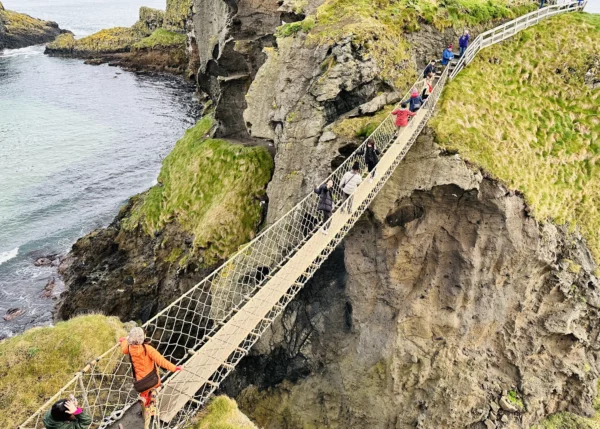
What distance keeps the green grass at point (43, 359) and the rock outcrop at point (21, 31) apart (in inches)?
Answer: 3983

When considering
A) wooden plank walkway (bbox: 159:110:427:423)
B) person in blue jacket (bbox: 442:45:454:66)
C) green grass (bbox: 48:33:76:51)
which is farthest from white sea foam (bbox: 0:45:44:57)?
wooden plank walkway (bbox: 159:110:427:423)

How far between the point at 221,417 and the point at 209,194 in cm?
1474

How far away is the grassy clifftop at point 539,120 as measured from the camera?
14.4 meters

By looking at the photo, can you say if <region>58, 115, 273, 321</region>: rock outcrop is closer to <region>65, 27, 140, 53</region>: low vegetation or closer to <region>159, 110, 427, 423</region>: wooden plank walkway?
<region>159, 110, 427, 423</region>: wooden plank walkway

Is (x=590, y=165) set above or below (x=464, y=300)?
above

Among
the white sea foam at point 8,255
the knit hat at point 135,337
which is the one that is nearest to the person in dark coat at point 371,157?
the knit hat at point 135,337

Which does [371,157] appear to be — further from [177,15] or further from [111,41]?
[111,41]

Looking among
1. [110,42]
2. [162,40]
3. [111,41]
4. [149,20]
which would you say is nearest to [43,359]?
[162,40]

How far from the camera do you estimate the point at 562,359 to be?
51.9 feet

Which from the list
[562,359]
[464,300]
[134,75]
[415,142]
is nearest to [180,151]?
[415,142]

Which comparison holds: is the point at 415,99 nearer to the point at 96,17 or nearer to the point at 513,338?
the point at 513,338

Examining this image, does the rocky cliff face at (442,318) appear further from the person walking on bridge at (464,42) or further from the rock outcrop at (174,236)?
the rock outcrop at (174,236)

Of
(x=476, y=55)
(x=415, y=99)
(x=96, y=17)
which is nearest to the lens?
(x=415, y=99)

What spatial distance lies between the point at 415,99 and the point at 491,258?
19.5 feet
